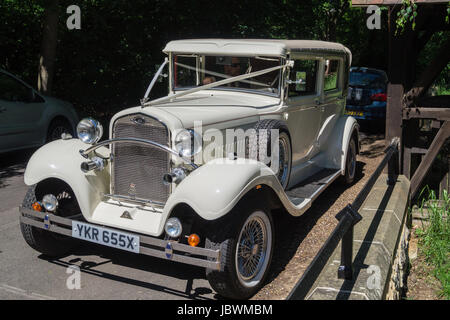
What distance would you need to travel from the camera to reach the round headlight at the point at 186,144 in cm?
385

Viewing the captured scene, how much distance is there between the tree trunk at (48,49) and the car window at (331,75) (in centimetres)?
529

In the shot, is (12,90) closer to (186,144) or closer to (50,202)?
(50,202)

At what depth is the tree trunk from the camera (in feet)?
29.8

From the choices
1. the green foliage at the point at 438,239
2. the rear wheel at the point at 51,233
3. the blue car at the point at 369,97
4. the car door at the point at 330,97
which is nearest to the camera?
the rear wheel at the point at 51,233

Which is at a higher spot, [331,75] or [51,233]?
[331,75]

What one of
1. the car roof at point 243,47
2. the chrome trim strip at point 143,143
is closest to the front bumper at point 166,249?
the chrome trim strip at point 143,143

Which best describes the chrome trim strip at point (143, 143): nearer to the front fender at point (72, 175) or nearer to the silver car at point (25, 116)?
the front fender at point (72, 175)

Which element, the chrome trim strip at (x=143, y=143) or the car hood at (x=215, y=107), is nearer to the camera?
the chrome trim strip at (x=143, y=143)

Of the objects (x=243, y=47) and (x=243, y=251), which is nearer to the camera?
(x=243, y=251)

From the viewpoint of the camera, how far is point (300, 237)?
5.14 m

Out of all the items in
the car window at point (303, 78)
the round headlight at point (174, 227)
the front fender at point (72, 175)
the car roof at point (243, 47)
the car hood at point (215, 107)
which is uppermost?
the car roof at point (243, 47)

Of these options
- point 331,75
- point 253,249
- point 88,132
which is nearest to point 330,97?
point 331,75

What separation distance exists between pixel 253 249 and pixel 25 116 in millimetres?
5689
